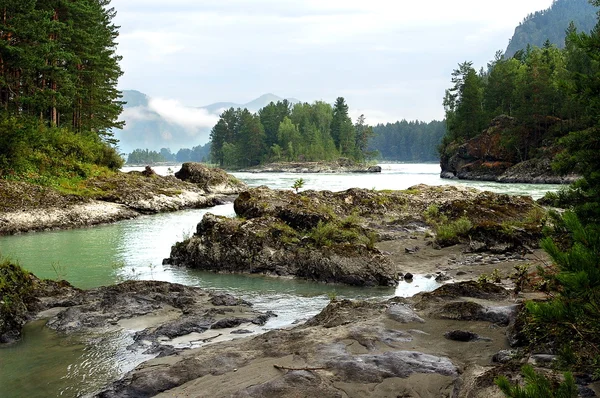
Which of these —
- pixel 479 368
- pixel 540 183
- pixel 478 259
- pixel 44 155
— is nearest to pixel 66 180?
pixel 44 155

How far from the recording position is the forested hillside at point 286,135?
14912 centimetres

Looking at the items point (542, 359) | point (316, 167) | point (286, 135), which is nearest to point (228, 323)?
point (542, 359)

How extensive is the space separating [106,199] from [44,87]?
42.0 ft

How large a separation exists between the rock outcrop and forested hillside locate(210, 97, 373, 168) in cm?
6505

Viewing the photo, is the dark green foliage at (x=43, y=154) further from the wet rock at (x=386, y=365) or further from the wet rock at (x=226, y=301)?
the wet rock at (x=386, y=365)

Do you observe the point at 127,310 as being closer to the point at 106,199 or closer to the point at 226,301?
the point at 226,301

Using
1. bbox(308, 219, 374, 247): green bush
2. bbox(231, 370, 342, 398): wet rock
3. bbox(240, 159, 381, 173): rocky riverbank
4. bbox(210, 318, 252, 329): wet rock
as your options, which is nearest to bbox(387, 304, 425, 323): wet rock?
bbox(231, 370, 342, 398): wet rock

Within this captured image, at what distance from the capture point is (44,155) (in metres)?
33.6

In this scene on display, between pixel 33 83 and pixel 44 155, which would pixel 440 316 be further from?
pixel 33 83

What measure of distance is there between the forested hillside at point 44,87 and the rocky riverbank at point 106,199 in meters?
2.83

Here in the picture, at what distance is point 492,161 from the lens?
79.8m

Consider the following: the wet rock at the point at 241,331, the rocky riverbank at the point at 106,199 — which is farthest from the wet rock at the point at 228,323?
the rocky riverbank at the point at 106,199

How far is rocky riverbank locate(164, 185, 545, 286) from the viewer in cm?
1527

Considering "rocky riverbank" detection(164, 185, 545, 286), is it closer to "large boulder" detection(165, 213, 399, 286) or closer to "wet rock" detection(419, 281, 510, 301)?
"large boulder" detection(165, 213, 399, 286)
